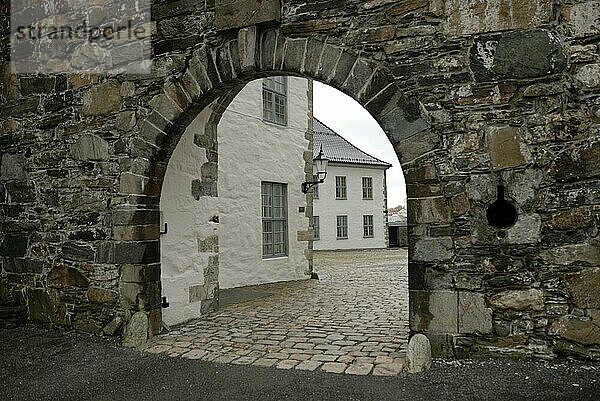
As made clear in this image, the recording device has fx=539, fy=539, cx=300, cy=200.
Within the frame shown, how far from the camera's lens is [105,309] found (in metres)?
5.30

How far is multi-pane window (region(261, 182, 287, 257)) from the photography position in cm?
1019

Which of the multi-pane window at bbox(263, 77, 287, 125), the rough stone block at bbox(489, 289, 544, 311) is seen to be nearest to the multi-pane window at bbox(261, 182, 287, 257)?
the multi-pane window at bbox(263, 77, 287, 125)

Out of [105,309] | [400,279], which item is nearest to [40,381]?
[105,309]

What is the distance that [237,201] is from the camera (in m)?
9.39

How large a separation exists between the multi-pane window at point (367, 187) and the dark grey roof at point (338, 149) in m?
0.82

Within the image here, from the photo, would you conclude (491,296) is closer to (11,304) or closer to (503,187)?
(503,187)

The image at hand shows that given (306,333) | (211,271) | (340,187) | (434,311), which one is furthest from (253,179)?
(340,187)

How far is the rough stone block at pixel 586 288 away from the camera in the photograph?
3.72m

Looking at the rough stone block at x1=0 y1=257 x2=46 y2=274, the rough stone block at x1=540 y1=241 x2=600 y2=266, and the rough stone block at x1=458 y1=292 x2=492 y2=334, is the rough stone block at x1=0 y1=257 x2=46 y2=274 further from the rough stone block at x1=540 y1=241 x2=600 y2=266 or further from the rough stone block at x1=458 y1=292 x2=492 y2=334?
the rough stone block at x1=540 y1=241 x2=600 y2=266

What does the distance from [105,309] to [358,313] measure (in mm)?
2846

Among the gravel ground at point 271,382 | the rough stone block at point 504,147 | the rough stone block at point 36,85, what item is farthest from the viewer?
the rough stone block at point 36,85

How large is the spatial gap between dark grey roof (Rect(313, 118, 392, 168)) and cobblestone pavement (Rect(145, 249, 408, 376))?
16.1 m

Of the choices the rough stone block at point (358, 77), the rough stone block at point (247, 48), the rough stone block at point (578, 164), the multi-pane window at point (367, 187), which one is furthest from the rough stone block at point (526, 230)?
the multi-pane window at point (367, 187)

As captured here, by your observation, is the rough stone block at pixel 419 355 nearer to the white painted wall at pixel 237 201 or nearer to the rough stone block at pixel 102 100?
the white painted wall at pixel 237 201
